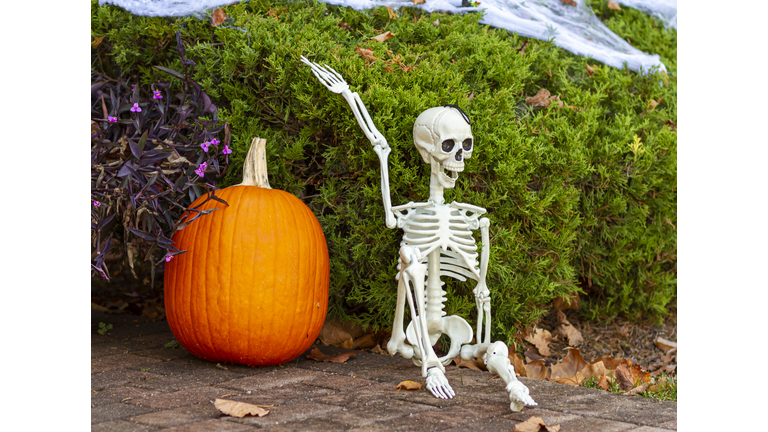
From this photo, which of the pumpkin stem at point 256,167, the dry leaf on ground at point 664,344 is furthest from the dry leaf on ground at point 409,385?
the dry leaf on ground at point 664,344

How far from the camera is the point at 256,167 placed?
3117mm

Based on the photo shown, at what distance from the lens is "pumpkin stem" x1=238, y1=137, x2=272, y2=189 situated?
10.2 ft

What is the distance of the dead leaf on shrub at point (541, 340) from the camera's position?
3498 mm

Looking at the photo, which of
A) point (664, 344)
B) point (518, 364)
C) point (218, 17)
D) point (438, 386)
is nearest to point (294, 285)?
point (438, 386)

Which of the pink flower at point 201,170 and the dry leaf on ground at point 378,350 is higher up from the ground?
the pink flower at point 201,170

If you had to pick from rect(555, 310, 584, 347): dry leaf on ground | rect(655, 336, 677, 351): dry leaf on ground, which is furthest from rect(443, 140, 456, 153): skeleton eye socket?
rect(655, 336, 677, 351): dry leaf on ground

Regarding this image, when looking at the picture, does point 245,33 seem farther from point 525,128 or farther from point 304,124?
point 525,128

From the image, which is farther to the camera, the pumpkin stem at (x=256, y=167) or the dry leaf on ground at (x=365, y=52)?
the dry leaf on ground at (x=365, y=52)

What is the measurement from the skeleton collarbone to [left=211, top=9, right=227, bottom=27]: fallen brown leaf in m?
1.42

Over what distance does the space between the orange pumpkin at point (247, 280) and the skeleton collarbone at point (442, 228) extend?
463 mm

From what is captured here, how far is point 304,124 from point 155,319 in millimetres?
1723

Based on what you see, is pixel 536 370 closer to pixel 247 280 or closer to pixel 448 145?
pixel 448 145

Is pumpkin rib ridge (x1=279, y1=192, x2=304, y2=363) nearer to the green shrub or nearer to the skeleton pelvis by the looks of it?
the green shrub

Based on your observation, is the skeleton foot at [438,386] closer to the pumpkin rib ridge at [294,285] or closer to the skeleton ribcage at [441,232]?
the skeleton ribcage at [441,232]
